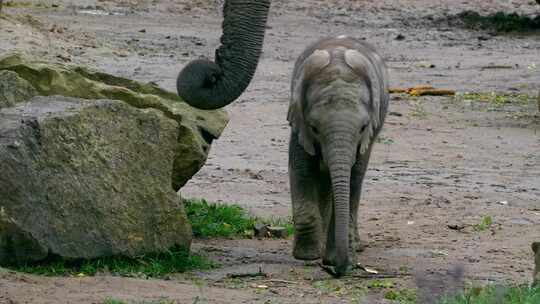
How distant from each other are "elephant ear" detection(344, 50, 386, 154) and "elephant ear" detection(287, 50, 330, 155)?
0.56 feet

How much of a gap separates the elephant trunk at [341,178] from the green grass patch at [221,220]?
190 cm

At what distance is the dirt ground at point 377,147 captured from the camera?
30.3 feet

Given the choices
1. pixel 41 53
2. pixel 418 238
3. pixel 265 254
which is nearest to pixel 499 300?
pixel 265 254

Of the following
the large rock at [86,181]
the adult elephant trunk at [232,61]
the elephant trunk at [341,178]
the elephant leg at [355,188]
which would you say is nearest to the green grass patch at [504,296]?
the elephant trunk at [341,178]

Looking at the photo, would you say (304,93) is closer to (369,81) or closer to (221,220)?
(369,81)

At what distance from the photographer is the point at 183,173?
11.0 meters

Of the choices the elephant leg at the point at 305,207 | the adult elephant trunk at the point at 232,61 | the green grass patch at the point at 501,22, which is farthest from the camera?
the green grass patch at the point at 501,22

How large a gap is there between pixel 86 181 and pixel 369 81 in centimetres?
199

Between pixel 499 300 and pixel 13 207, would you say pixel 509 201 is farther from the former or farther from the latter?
pixel 499 300

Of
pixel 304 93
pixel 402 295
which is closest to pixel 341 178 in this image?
pixel 304 93

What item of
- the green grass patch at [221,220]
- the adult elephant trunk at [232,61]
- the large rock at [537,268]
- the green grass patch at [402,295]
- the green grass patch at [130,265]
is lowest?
the green grass patch at [221,220]

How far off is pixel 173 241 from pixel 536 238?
9.62 feet

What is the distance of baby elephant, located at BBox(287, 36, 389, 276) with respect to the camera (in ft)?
32.1

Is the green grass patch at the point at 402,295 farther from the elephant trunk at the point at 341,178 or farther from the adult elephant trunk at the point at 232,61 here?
the adult elephant trunk at the point at 232,61
